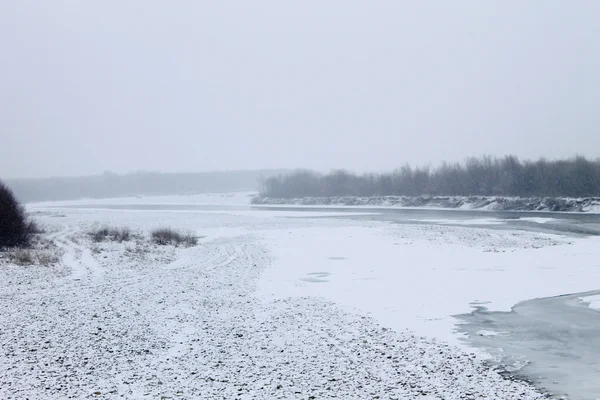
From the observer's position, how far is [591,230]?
4019 cm

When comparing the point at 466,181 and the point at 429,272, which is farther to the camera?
the point at 466,181

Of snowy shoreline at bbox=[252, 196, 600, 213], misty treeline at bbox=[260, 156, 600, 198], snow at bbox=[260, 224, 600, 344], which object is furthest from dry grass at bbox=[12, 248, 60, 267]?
misty treeline at bbox=[260, 156, 600, 198]

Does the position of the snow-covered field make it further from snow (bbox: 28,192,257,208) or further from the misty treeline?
snow (bbox: 28,192,257,208)

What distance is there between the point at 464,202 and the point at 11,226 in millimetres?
63378

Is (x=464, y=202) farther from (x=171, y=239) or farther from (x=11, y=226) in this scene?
(x=11, y=226)

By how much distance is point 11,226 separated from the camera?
3409 centimetres

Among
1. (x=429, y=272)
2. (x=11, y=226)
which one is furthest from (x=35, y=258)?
(x=429, y=272)

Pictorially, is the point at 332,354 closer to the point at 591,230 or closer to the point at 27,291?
the point at 27,291

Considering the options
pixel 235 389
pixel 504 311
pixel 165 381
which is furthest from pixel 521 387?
pixel 504 311

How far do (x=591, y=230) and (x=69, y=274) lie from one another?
3324cm

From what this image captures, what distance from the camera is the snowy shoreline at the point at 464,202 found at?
6712cm

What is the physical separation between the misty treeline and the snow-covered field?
48.1 m

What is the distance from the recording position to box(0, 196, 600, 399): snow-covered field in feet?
30.6

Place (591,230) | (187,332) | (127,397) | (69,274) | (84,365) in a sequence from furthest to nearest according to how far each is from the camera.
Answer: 1. (591,230)
2. (69,274)
3. (187,332)
4. (84,365)
5. (127,397)
